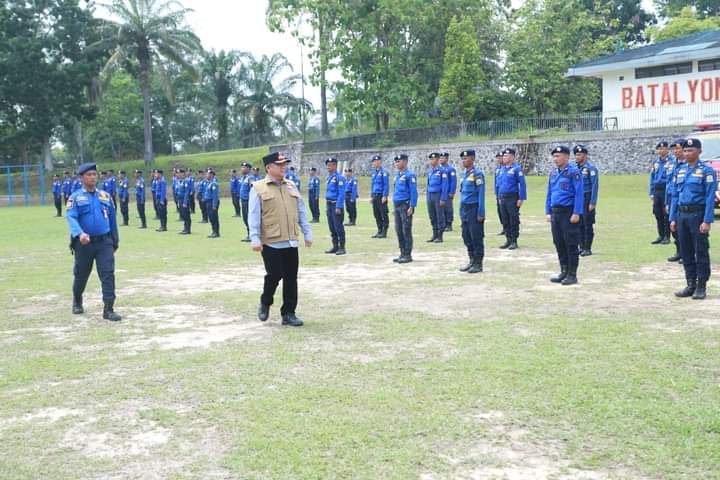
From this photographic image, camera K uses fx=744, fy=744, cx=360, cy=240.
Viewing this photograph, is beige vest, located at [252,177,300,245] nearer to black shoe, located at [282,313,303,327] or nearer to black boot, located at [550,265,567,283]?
black shoe, located at [282,313,303,327]

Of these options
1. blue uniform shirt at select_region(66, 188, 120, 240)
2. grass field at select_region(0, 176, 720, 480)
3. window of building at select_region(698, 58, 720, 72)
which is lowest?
grass field at select_region(0, 176, 720, 480)

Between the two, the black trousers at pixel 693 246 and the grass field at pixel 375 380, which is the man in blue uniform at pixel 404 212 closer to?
the grass field at pixel 375 380

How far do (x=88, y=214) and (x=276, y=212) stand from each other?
92.3 inches

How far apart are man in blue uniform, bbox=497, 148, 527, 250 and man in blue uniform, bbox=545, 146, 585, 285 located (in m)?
3.73

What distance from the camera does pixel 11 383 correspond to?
226 inches

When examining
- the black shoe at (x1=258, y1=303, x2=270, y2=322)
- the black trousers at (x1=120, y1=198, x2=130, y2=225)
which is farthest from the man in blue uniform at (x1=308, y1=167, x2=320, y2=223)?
the black shoe at (x1=258, y1=303, x2=270, y2=322)

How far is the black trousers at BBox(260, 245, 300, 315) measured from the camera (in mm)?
7551

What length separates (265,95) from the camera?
5381cm

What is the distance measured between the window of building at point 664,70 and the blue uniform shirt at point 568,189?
1022 inches

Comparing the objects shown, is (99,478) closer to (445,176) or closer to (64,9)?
(445,176)

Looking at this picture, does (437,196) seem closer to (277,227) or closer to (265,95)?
(277,227)

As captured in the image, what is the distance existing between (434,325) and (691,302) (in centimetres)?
293

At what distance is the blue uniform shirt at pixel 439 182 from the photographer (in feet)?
51.9

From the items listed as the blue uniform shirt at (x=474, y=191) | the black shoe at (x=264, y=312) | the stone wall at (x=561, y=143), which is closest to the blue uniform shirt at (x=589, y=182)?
the blue uniform shirt at (x=474, y=191)
